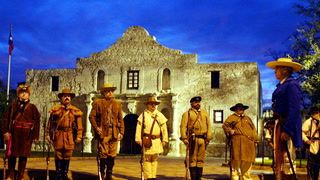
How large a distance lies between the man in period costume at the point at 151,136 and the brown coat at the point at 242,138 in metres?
1.67

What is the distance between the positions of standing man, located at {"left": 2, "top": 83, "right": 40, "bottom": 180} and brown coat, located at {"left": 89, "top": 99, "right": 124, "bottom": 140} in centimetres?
120

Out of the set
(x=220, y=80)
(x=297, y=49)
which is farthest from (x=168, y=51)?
(x=297, y=49)

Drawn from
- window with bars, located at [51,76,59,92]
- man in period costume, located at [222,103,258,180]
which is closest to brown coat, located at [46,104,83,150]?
man in period costume, located at [222,103,258,180]

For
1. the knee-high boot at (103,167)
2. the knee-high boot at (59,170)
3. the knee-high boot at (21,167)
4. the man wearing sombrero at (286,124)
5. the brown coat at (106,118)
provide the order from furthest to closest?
the brown coat at (106,118), the knee-high boot at (103,167), the knee-high boot at (59,170), the knee-high boot at (21,167), the man wearing sombrero at (286,124)

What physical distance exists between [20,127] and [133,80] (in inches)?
873

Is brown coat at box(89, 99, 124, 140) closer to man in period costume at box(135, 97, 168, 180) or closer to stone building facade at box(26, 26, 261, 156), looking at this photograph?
man in period costume at box(135, 97, 168, 180)

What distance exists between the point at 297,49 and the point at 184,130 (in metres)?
16.1

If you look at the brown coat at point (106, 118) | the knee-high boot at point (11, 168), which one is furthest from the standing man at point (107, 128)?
the knee-high boot at point (11, 168)

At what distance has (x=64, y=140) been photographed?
9.28 metres

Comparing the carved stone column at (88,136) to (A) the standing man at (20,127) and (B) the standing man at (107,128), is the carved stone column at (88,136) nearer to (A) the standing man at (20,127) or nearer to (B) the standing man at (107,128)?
(B) the standing man at (107,128)

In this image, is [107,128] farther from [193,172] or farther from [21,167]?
[193,172]

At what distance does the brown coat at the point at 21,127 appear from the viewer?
8.92 m

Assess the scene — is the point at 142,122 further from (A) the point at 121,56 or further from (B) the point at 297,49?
(A) the point at 121,56

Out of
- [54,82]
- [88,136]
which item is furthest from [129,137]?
[54,82]
